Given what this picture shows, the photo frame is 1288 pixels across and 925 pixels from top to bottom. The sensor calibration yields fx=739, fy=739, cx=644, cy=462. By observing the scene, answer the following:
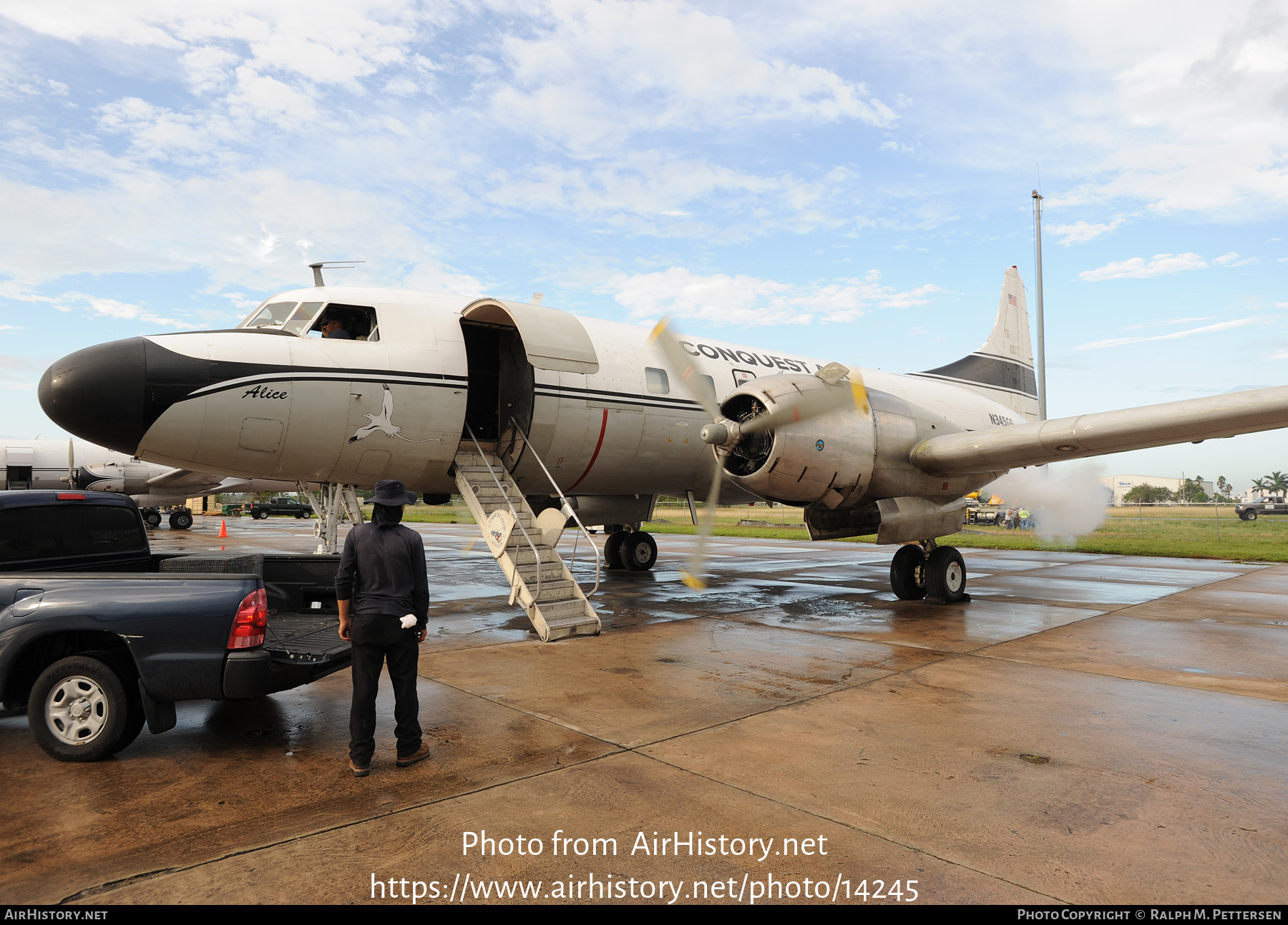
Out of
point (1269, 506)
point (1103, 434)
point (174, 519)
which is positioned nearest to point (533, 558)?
point (1103, 434)

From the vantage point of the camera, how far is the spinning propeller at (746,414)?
10.1m

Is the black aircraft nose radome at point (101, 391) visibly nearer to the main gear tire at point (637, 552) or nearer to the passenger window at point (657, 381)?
the passenger window at point (657, 381)

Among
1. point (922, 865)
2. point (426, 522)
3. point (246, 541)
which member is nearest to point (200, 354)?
point (922, 865)

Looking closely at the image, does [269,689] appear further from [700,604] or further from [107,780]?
[700,604]

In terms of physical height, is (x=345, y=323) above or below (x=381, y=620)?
above

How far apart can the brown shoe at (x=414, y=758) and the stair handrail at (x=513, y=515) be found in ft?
13.0

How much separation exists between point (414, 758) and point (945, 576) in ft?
31.8

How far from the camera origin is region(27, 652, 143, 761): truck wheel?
4613mm

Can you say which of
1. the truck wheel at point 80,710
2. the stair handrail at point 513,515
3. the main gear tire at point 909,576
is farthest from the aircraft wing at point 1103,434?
the truck wheel at point 80,710

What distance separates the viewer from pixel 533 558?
962cm

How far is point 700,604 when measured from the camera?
11797 millimetres

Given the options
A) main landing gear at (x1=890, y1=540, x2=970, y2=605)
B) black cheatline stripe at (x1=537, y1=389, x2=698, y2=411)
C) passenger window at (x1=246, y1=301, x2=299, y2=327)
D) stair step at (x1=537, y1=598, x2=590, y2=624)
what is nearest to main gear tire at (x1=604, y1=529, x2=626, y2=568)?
black cheatline stripe at (x1=537, y1=389, x2=698, y2=411)

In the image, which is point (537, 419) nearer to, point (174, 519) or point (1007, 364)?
point (1007, 364)

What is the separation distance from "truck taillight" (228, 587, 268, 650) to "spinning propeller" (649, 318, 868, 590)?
18.6 ft
